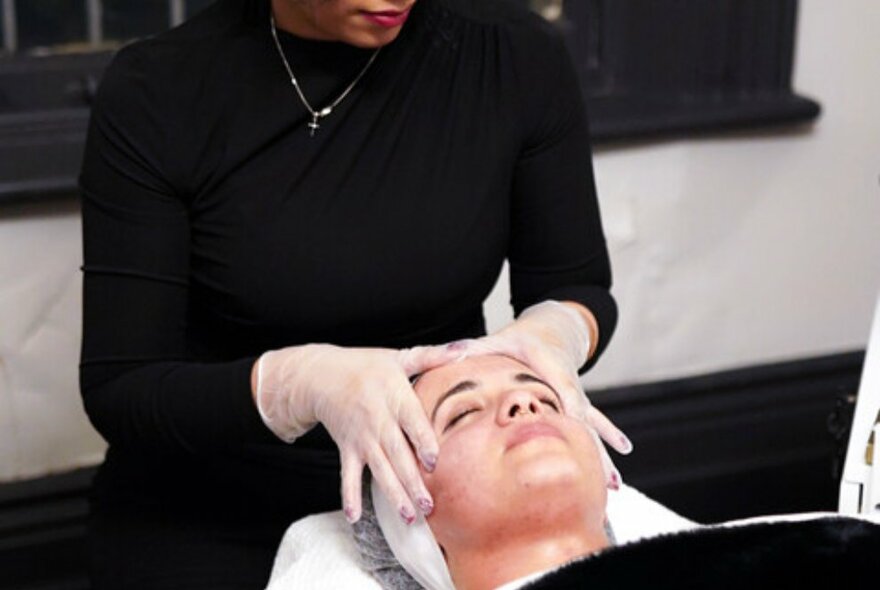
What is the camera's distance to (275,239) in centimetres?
144

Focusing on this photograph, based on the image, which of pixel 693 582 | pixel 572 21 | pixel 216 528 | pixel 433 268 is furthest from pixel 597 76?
pixel 693 582

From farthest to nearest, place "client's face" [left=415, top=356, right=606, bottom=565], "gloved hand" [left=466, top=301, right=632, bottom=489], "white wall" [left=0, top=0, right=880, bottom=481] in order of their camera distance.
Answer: "white wall" [left=0, top=0, right=880, bottom=481]
"gloved hand" [left=466, top=301, right=632, bottom=489]
"client's face" [left=415, top=356, right=606, bottom=565]

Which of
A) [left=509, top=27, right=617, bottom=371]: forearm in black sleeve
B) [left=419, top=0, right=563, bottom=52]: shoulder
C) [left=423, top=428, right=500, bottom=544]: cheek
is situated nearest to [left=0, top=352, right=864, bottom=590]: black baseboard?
[left=509, top=27, right=617, bottom=371]: forearm in black sleeve

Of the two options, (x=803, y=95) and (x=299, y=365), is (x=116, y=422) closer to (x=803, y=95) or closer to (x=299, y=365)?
Answer: (x=299, y=365)

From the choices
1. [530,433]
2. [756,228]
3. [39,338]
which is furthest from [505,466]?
[756,228]

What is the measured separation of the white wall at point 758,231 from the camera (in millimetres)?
2250

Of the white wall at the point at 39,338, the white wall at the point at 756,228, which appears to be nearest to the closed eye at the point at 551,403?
the white wall at the point at 39,338

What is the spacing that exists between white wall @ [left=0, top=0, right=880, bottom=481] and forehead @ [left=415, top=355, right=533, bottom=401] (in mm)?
814

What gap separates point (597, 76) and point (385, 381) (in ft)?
3.62

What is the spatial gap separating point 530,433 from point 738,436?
3.92 feet

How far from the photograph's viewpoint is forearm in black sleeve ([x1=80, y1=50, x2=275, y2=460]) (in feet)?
4.64

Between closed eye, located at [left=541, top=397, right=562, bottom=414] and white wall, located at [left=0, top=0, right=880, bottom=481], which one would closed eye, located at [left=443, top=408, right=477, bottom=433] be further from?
white wall, located at [left=0, top=0, right=880, bottom=481]

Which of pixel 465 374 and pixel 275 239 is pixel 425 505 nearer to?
pixel 465 374

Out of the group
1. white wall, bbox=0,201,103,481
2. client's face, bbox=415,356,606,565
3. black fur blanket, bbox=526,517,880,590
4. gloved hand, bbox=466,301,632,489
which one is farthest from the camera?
white wall, bbox=0,201,103,481
